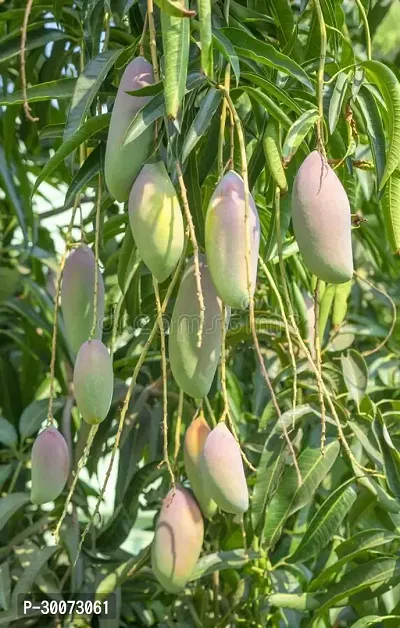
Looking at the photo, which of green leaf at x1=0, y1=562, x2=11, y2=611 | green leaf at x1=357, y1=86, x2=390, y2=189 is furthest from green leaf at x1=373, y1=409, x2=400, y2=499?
green leaf at x1=0, y1=562, x2=11, y2=611

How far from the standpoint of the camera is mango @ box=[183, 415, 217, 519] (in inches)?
26.4

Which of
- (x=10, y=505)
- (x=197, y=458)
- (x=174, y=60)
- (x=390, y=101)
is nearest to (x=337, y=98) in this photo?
(x=390, y=101)

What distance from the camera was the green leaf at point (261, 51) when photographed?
53 cm

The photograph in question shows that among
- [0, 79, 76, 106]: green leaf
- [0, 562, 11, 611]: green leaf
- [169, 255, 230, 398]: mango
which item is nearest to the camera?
[169, 255, 230, 398]: mango

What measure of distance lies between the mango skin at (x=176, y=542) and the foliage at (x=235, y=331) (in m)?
0.04

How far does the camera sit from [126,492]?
89 cm

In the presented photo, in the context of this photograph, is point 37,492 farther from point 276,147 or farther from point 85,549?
point 85,549

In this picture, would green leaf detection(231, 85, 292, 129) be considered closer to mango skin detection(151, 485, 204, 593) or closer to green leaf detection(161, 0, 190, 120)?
green leaf detection(161, 0, 190, 120)

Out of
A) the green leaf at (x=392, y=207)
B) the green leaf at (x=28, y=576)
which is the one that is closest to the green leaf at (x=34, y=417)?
the green leaf at (x=28, y=576)

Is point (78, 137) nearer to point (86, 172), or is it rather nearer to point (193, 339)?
point (86, 172)

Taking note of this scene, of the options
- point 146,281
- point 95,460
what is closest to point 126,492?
point 95,460

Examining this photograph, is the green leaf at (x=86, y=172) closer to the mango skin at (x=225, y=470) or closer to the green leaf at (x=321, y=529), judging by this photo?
the mango skin at (x=225, y=470)

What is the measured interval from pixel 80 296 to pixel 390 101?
0.74ft

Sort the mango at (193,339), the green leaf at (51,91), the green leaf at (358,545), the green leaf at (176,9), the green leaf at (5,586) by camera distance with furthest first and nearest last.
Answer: the green leaf at (5,586)
the green leaf at (358,545)
the green leaf at (51,91)
the mango at (193,339)
the green leaf at (176,9)
